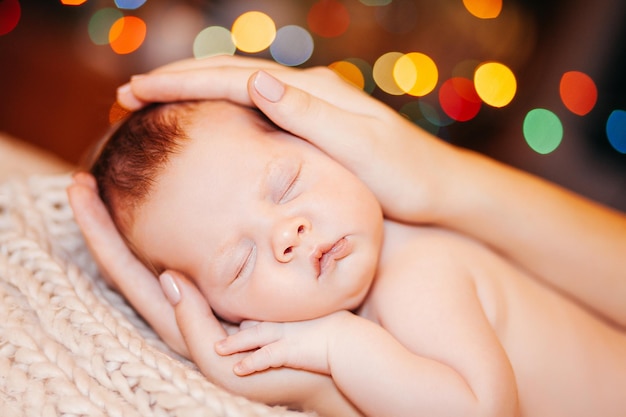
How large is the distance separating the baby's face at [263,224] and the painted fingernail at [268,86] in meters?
0.09

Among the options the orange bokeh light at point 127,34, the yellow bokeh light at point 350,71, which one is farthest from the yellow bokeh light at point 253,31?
the orange bokeh light at point 127,34

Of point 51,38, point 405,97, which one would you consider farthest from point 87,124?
point 405,97

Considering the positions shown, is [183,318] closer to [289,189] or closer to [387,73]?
[289,189]

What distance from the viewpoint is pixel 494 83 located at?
2688 mm

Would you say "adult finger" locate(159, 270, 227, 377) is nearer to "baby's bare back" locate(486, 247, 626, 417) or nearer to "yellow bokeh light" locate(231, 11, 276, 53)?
"baby's bare back" locate(486, 247, 626, 417)

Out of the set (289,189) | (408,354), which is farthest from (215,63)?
(408,354)

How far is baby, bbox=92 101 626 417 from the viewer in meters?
1.03

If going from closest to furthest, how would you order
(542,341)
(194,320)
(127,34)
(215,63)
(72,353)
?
(72,353), (194,320), (542,341), (215,63), (127,34)

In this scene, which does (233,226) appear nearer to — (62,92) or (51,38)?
(62,92)

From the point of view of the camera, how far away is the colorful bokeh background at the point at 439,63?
262 cm

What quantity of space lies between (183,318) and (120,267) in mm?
186

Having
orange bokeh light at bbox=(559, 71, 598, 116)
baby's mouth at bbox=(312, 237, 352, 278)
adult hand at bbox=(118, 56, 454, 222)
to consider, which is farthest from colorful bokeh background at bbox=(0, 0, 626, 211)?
baby's mouth at bbox=(312, 237, 352, 278)

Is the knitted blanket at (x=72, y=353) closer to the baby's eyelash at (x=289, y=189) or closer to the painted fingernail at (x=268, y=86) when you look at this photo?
the baby's eyelash at (x=289, y=189)

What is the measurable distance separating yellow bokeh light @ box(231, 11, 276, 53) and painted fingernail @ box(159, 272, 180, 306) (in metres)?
1.81
